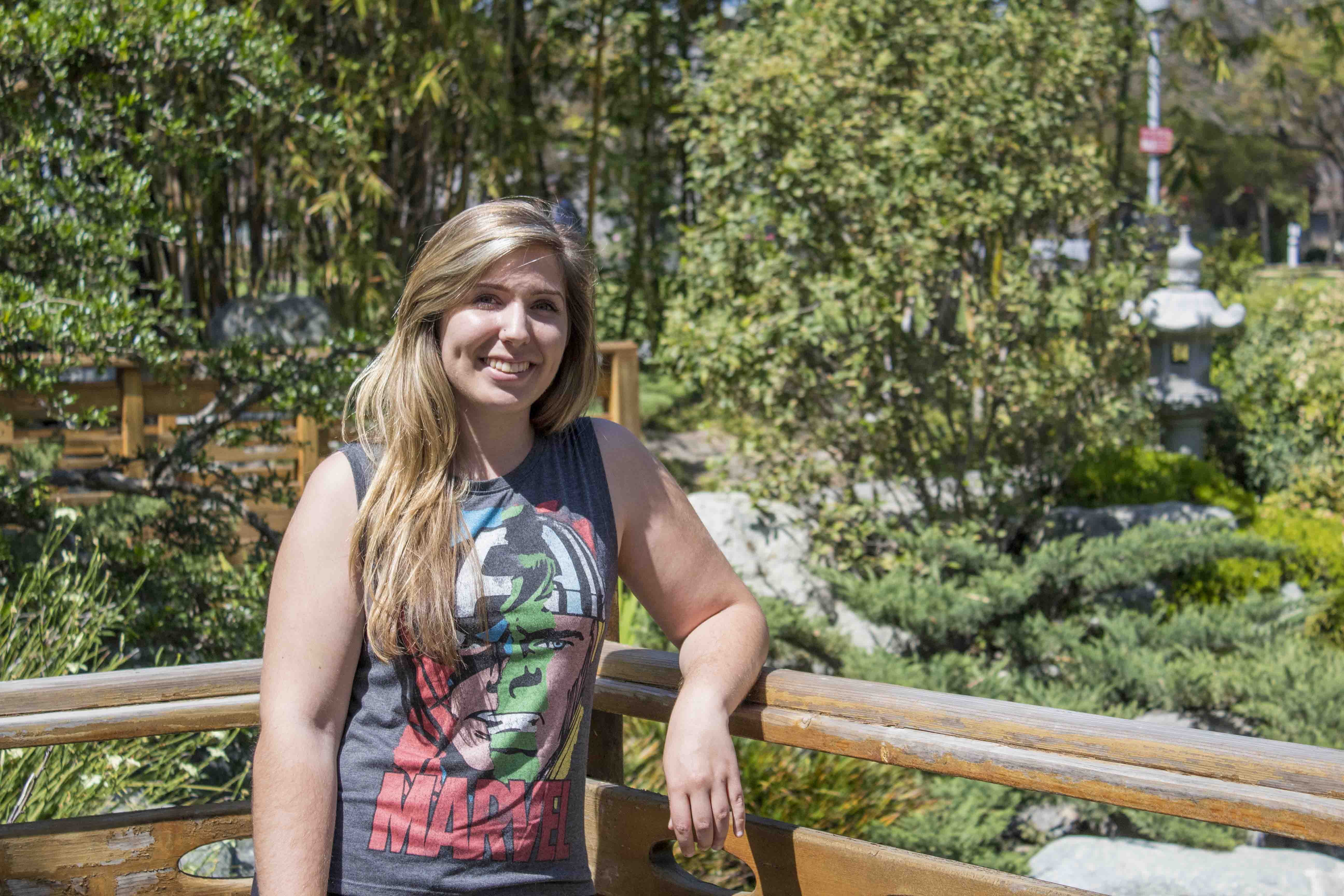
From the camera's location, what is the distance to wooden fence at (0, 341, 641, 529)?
12.9ft

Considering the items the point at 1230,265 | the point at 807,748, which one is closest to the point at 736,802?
Result: the point at 807,748

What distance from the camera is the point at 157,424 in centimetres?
562

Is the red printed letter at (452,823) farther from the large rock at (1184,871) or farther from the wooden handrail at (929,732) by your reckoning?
the large rock at (1184,871)

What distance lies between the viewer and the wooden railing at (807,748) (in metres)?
1.29

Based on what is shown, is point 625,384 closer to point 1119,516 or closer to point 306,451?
point 306,451

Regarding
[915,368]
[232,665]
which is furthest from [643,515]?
[915,368]

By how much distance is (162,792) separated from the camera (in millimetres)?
2621

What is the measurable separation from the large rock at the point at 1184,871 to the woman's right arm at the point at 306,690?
2.38 m

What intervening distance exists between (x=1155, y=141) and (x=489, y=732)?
740cm

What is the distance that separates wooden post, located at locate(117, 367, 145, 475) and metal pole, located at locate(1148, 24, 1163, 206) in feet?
13.6

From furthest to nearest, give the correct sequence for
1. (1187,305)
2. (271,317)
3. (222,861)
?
(1187,305) → (271,317) → (222,861)

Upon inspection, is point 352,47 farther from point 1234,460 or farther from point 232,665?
point 1234,460

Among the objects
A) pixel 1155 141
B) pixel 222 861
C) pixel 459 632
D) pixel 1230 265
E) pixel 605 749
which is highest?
pixel 1155 141

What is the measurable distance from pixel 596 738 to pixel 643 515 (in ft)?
1.62
